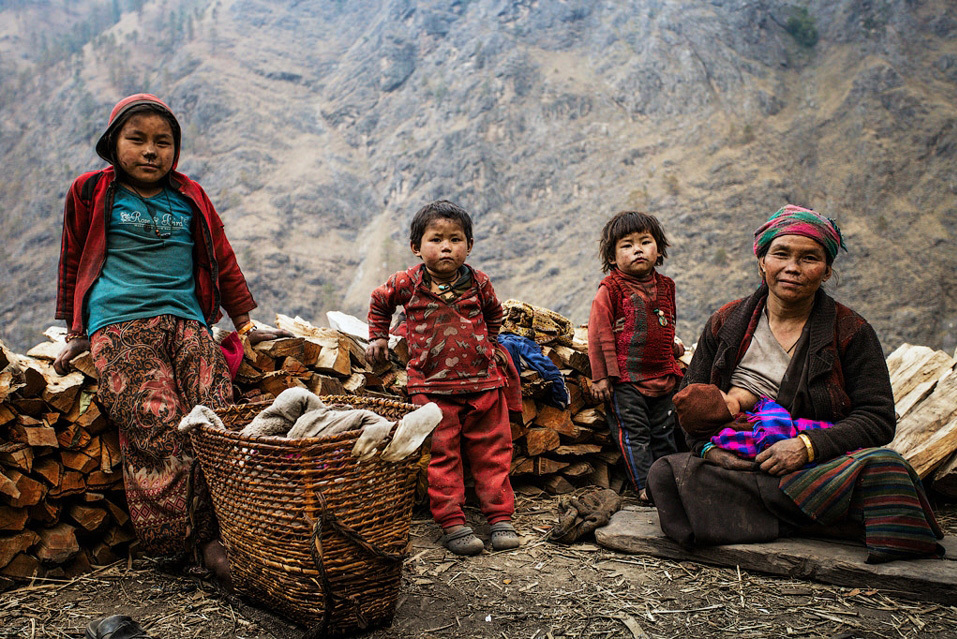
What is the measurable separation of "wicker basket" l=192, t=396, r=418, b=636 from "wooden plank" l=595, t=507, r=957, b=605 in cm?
110

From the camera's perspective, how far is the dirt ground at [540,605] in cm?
203

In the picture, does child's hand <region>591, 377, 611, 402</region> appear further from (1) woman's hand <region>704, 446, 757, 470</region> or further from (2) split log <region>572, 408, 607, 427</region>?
(1) woman's hand <region>704, 446, 757, 470</region>

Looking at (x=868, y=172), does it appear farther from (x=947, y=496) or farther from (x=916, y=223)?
(x=947, y=496)

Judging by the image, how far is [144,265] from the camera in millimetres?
2586

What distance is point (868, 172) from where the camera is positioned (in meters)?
26.2

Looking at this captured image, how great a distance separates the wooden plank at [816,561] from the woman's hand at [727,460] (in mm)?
290

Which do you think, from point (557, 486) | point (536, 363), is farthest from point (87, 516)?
point (557, 486)

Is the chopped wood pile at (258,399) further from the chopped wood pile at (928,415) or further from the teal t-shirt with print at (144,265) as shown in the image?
the teal t-shirt with print at (144,265)

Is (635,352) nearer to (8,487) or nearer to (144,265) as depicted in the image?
(144,265)

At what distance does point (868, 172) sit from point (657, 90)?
10.8 meters

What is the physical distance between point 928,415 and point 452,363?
2.41m

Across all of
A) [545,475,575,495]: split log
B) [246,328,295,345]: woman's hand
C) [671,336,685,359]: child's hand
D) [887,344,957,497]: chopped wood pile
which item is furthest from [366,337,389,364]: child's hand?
[887,344,957,497]: chopped wood pile

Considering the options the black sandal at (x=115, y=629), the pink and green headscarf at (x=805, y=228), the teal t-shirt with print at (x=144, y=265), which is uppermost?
the pink and green headscarf at (x=805, y=228)

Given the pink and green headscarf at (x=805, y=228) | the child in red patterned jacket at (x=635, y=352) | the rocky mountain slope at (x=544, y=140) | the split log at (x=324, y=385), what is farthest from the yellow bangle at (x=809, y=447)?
the rocky mountain slope at (x=544, y=140)
